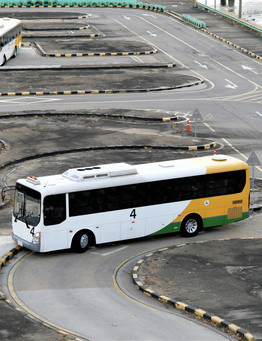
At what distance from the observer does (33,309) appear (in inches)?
924

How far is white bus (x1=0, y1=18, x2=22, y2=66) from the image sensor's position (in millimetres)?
73062

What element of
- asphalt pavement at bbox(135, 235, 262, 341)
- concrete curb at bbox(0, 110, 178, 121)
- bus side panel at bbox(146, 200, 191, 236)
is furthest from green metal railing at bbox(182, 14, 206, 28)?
asphalt pavement at bbox(135, 235, 262, 341)

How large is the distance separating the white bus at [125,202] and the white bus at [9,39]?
1723 inches

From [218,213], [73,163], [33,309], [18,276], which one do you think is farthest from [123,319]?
[73,163]

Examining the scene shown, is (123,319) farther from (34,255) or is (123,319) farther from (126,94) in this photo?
(126,94)

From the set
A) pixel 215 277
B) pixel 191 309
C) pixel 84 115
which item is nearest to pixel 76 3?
pixel 84 115

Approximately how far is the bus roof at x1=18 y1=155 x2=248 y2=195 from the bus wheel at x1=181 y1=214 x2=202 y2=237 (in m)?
1.74

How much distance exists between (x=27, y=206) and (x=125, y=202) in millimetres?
3737

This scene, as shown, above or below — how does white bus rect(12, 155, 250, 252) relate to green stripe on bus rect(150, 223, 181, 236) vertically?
above

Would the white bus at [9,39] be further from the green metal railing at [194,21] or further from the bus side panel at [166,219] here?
the bus side panel at [166,219]

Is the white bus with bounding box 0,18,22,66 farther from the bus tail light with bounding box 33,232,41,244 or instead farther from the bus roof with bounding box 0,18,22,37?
the bus tail light with bounding box 33,232,41,244

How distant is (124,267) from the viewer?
91.8 ft

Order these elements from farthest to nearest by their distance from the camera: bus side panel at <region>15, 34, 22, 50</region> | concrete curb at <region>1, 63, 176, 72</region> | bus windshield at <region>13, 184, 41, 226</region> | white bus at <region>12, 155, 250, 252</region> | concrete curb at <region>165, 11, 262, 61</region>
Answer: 1. concrete curb at <region>165, 11, 262, 61</region>
2. bus side panel at <region>15, 34, 22, 50</region>
3. concrete curb at <region>1, 63, 176, 72</region>
4. white bus at <region>12, 155, 250, 252</region>
5. bus windshield at <region>13, 184, 41, 226</region>

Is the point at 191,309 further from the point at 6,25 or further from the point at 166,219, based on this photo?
the point at 6,25
